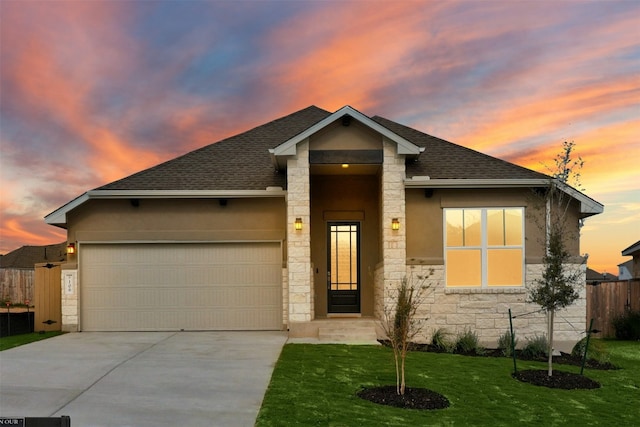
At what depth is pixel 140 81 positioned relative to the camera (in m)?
15.9

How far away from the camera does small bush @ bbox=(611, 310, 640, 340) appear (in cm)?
1645

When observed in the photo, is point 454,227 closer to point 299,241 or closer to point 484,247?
point 484,247

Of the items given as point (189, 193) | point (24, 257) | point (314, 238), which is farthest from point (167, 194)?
point (24, 257)

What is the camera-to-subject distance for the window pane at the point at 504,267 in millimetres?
13602

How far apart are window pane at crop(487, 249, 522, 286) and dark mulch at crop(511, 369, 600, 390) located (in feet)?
11.6

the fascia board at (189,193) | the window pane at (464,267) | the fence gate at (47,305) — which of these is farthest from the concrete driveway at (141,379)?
the window pane at (464,267)

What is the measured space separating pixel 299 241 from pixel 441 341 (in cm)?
402

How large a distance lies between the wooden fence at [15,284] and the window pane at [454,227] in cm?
2243

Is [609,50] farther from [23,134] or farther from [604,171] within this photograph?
[23,134]

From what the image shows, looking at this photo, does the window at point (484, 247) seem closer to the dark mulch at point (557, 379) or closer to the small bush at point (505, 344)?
the small bush at point (505, 344)

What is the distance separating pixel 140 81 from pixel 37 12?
3.21 m

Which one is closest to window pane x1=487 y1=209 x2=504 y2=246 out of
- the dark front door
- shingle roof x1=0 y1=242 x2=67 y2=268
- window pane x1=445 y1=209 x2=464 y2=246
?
window pane x1=445 y1=209 x2=464 y2=246

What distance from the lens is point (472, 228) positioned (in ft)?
45.3

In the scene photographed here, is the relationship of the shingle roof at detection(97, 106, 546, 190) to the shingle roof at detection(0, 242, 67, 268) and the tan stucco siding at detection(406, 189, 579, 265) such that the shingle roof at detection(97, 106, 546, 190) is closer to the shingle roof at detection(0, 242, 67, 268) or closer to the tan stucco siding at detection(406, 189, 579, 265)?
the tan stucco siding at detection(406, 189, 579, 265)
